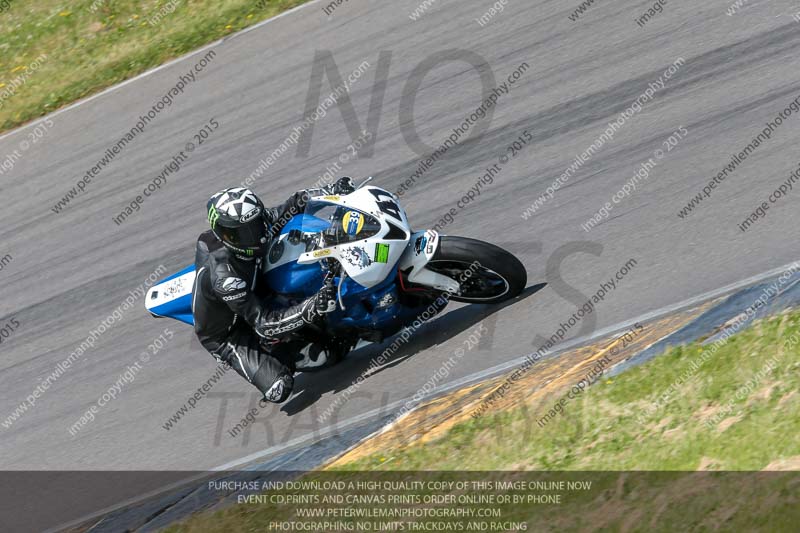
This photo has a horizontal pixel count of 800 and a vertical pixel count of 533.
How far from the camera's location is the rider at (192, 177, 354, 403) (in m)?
7.62

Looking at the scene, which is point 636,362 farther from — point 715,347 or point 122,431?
point 122,431

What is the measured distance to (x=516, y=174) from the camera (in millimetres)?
10039

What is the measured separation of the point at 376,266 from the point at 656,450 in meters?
2.72

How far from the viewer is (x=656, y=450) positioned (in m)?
Answer: 6.21

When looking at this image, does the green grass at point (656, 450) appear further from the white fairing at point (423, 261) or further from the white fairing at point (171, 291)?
the white fairing at point (171, 291)

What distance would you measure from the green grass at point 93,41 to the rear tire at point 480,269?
7.69 meters

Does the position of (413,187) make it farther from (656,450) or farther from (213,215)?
(656,450)

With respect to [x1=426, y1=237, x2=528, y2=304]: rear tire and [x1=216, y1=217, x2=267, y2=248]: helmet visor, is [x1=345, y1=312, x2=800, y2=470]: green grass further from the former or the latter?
[x1=216, y1=217, x2=267, y2=248]: helmet visor

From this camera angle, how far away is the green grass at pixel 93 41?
48.3 ft

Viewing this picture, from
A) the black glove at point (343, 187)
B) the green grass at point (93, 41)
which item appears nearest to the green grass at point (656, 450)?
the black glove at point (343, 187)

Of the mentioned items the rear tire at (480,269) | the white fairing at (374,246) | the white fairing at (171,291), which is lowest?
the white fairing at (171,291)

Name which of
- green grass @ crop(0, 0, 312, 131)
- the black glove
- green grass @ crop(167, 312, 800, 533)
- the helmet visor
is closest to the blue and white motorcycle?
the black glove

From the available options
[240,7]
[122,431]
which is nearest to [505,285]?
[122,431]

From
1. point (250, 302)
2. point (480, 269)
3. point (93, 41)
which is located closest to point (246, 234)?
point (250, 302)
